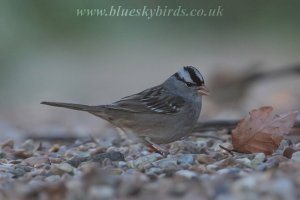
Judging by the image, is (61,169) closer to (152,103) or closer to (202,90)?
(152,103)

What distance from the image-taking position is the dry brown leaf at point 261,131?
495 cm

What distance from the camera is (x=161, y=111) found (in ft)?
18.7

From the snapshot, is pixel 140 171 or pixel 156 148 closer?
pixel 140 171

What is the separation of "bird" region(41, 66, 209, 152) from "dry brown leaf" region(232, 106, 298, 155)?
58cm

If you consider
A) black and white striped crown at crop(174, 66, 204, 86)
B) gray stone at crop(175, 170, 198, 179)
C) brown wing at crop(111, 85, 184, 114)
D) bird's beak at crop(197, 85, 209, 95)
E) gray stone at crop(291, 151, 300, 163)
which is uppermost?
black and white striped crown at crop(174, 66, 204, 86)

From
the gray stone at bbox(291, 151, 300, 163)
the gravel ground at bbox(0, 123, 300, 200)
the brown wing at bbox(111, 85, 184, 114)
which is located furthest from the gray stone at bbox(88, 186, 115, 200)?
the brown wing at bbox(111, 85, 184, 114)

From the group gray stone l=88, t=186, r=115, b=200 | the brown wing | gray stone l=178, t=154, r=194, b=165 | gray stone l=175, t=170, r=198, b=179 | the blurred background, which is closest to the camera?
gray stone l=88, t=186, r=115, b=200

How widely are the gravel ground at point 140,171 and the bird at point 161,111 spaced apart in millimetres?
99

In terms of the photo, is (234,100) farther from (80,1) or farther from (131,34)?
(131,34)

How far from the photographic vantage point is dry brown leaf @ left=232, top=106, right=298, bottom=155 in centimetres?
495

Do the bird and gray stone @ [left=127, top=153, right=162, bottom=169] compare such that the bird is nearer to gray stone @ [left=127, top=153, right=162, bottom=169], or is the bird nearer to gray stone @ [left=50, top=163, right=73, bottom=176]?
gray stone @ [left=127, top=153, right=162, bottom=169]

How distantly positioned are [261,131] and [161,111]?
872mm

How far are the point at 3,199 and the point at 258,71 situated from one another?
5698 millimetres

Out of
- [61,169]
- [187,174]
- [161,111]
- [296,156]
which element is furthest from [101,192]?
[161,111]
